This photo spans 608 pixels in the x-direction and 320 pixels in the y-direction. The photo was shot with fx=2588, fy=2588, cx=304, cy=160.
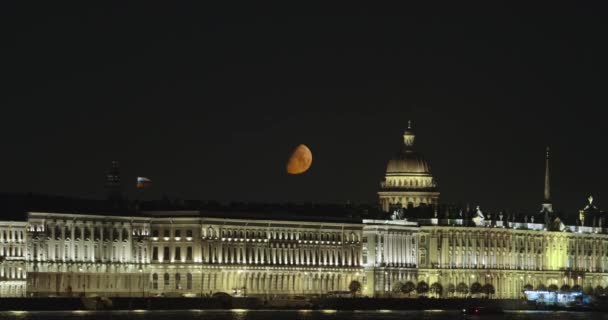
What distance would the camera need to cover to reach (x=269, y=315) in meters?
160

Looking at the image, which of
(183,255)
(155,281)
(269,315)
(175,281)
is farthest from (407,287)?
(269,315)

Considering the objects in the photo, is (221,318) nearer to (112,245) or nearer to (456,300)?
(112,245)

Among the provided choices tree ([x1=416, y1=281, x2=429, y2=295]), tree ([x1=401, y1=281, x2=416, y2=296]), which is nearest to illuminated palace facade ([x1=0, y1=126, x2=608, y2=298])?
tree ([x1=416, y1=281, x2=429, y2=295])

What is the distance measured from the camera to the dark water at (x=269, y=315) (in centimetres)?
14888

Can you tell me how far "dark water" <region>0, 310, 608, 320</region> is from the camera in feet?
488

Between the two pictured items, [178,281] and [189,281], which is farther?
[189,281]

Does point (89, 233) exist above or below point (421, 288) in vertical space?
above

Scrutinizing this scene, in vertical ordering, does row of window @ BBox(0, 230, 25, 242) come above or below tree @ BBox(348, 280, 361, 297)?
above

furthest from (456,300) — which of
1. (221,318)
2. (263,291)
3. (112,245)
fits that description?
(221,318)

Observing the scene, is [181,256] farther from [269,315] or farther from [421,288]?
[421,288]

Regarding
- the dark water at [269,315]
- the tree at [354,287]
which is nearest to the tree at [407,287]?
the tree at [354,287]

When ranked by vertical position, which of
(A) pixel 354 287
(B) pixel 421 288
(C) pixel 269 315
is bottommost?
(C) pixel 269 315

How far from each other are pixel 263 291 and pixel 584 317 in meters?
26.0

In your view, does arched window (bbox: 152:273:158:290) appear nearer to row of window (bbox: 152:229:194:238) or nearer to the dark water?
row of window (bbox: 152:229:194:238)
